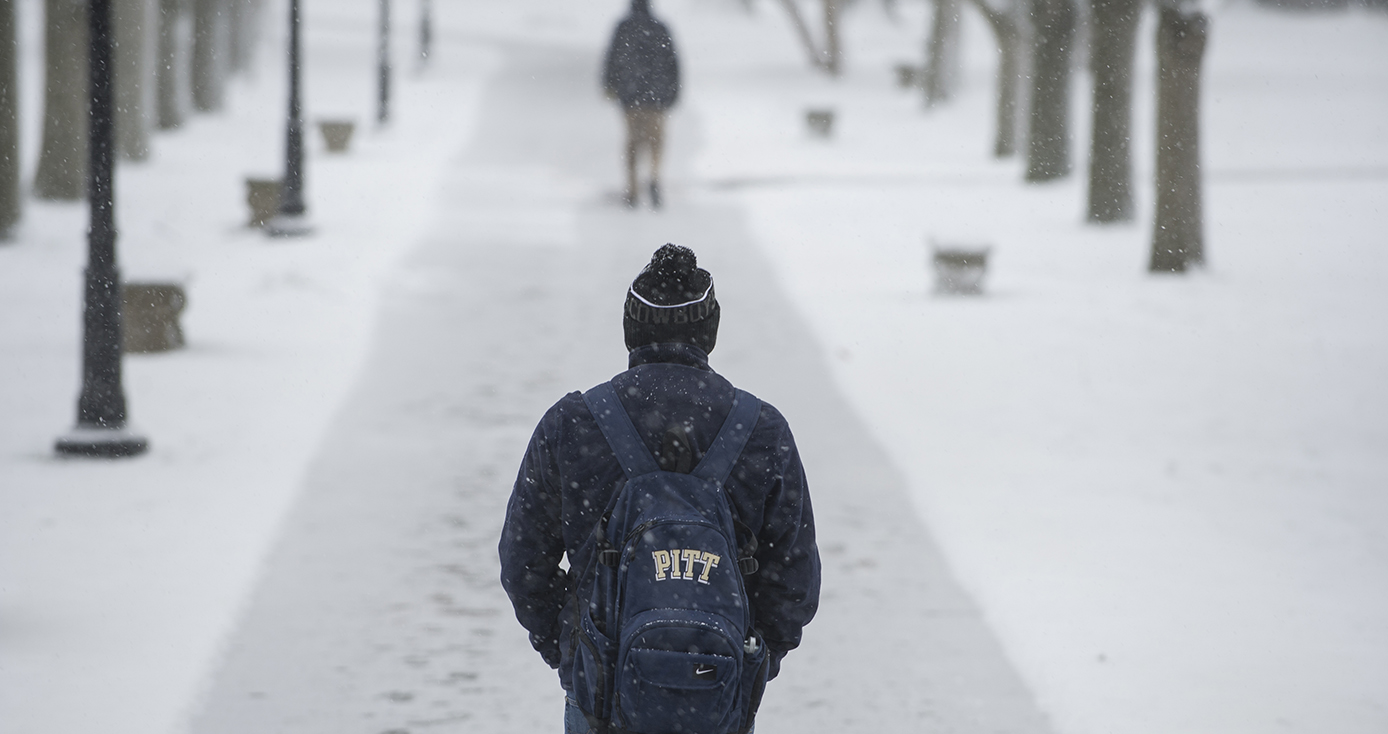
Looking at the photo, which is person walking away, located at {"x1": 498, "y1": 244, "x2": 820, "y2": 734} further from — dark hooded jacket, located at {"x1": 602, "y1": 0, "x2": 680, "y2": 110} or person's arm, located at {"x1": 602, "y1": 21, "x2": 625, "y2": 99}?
person's arm, located at {"x1": 602, "y1": 21, "x2": 625, "y2": 99}

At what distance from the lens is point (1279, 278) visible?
14672 mm

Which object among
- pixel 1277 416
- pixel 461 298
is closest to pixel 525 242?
pixel 461 298

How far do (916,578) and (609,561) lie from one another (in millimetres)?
4020

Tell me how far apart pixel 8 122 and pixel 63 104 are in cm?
243

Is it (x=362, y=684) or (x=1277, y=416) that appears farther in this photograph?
(x=1277, y=416)

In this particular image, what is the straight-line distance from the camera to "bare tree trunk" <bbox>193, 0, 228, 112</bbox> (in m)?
29.3

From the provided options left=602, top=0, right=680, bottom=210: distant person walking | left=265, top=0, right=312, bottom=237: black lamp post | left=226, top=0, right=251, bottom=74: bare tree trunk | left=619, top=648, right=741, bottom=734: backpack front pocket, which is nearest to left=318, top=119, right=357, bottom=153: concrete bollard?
left=265, top=0, right=312, bottom=237: black lamp post

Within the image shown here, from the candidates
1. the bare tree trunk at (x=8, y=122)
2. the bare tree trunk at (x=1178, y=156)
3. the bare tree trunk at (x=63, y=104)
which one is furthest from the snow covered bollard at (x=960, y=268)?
the bare tree trunk at (x=63, y=104)

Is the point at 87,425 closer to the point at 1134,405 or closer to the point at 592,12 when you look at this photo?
the point at 1134,405

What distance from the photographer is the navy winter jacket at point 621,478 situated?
302 centimetres

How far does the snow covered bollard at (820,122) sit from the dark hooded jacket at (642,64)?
10831mm

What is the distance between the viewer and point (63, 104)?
1795 centimetres

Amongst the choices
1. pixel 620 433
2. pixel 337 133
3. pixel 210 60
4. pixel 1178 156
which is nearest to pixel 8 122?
pixel 337 133

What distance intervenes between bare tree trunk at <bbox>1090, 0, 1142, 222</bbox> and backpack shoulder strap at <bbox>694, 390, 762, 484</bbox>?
15323mm
